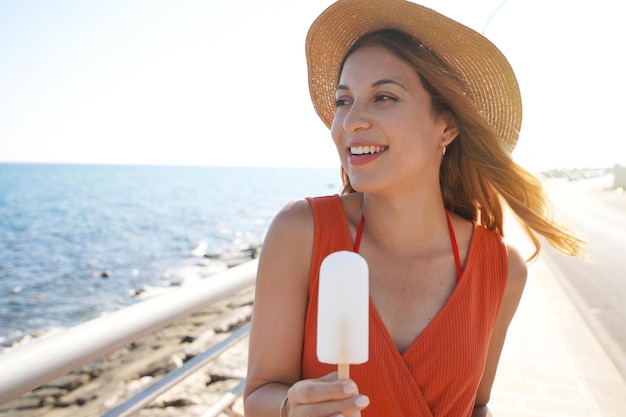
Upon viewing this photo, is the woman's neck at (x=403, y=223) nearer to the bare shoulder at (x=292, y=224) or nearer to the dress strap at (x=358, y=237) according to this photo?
the dress strap at (x=358, y=237)

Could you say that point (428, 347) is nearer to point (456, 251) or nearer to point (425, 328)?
point (425, 328)

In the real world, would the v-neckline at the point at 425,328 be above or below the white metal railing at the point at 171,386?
above

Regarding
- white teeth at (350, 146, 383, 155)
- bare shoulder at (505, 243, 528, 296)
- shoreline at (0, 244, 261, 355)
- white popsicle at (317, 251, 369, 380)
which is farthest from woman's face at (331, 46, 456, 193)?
shoreline at (0, 244, 261, 355)

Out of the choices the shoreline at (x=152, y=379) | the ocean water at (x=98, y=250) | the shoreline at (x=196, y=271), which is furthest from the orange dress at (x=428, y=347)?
the shoreline at (x=196, y=271)

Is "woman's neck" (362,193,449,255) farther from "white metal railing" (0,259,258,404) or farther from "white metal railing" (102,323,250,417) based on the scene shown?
"white metal railing" (102,323,250,417)

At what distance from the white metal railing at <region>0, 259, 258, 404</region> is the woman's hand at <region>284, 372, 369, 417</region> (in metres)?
0.57

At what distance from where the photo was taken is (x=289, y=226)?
177 centimetres

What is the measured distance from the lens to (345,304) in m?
1.19

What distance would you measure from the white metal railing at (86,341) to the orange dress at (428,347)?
0.48 metres

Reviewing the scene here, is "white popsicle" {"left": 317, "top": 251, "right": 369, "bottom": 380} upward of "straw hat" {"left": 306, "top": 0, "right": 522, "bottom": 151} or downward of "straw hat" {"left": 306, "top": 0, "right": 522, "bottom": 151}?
downward

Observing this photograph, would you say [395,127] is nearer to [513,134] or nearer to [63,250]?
[513,134]

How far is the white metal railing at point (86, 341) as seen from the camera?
1.16 metres

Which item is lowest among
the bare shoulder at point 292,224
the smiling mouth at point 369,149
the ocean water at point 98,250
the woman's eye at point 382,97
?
the ocean water at point 98,250

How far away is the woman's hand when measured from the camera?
106cm
